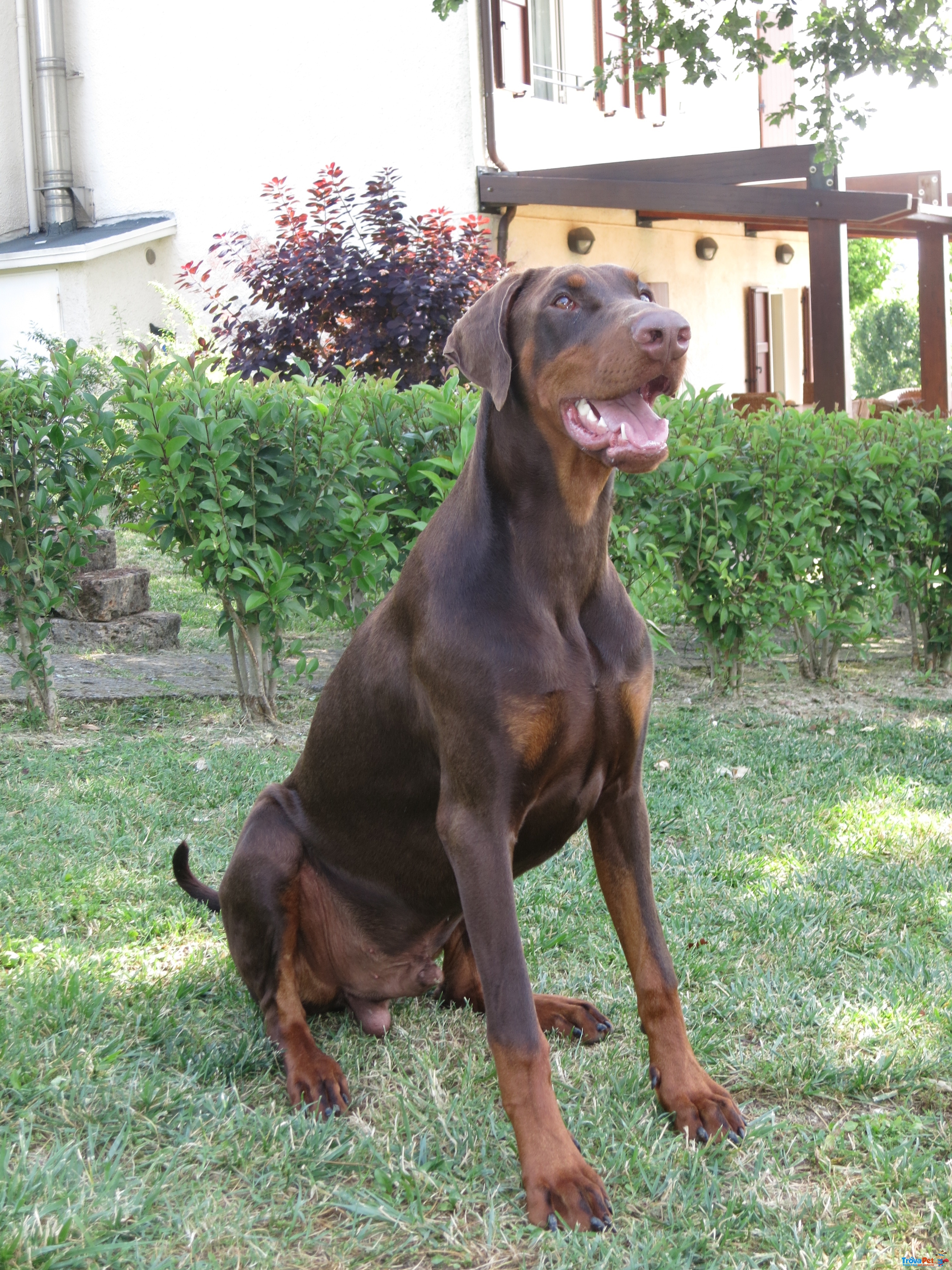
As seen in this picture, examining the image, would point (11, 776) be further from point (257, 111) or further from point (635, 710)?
point (257, 111)

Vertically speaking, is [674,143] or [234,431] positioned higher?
[674,143]

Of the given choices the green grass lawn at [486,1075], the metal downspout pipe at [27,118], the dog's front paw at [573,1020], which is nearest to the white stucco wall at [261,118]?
the metal downspout pipe at [27,118]

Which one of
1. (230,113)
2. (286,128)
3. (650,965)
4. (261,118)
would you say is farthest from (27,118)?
(650,965)

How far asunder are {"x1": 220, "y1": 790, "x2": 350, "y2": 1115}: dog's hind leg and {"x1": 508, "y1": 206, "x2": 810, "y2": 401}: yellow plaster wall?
31.9 ft

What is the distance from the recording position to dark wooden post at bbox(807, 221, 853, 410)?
1047cm

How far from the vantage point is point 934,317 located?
1310 cm

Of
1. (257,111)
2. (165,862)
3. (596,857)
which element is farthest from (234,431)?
(257,111)

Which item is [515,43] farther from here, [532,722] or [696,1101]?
[696,1101]

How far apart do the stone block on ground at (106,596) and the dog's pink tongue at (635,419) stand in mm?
5863

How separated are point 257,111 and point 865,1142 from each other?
13.0 metres

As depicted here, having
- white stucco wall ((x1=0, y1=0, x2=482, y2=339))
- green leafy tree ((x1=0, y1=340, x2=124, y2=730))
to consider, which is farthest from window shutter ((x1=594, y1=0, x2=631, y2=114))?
green leafy tree ((x1=0, y1=340, x2=124, y2=730))

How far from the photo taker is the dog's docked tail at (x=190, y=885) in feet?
10.2

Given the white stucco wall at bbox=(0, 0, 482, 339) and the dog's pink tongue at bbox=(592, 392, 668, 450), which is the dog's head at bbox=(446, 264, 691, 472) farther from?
the white stucco wall at bbox=(0, 0, 482, 339)

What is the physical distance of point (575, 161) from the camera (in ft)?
43.7
